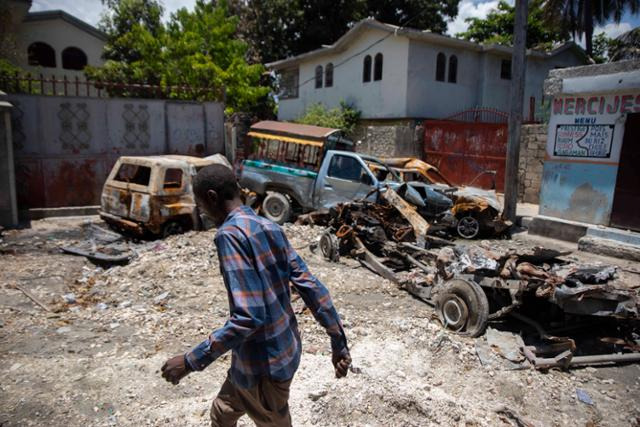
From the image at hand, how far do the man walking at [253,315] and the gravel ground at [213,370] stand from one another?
128 cm

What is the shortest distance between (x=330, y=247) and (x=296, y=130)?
3.77m

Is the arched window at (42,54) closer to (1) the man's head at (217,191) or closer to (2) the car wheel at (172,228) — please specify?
(2) the car wheel at (172,228)

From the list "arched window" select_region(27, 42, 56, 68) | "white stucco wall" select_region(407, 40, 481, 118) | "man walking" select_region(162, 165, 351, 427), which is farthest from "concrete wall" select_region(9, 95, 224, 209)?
"arched window" select_region(27, 42, 56, 68)

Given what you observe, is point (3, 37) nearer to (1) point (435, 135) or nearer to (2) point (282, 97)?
(2) point (282, 97)

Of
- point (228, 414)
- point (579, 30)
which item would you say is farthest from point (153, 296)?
point (579, 30)

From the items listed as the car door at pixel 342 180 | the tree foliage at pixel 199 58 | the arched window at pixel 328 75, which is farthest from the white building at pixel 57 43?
the car door at pixel 342 180

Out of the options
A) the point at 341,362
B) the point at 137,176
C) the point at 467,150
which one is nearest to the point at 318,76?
the point at 467,150

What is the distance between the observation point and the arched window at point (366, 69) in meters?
19.5

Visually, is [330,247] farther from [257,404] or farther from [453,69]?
[453,69]

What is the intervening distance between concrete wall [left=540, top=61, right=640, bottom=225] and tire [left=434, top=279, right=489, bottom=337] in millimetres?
5823

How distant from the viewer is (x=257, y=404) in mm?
2154

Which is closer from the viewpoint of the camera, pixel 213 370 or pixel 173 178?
pixel 213 370

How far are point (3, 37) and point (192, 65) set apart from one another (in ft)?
25.3

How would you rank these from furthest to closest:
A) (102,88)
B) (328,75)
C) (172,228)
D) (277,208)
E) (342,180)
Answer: (328,75) → (102,88) → (277,208) → (342,180) → (172,228)
